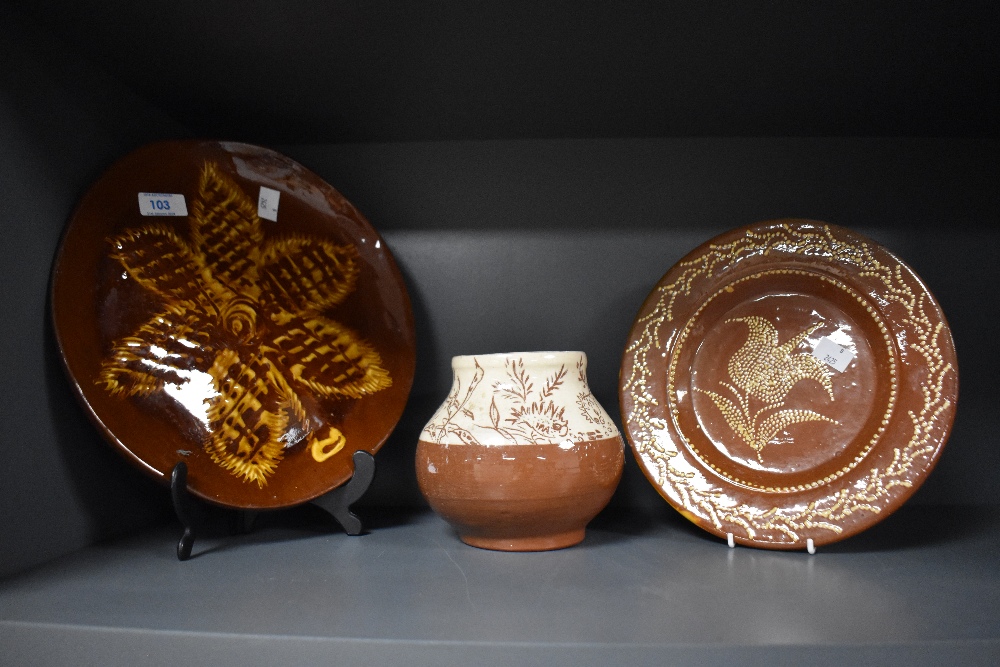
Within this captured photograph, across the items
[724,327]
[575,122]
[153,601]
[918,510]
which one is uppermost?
[575,122]

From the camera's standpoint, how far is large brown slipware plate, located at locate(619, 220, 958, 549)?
2.34 feet

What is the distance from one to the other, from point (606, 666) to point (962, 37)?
70 cm

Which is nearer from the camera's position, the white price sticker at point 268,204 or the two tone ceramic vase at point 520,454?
the two tone ceramic vase at point 520,454

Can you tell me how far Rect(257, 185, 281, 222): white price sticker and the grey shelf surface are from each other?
15.2 inches

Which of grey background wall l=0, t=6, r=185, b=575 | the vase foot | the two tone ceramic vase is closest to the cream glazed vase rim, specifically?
the two tone ceramic vase

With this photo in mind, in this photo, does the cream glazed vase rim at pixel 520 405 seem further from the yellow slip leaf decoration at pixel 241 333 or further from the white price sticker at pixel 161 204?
the white price sticker at pixel 161 204

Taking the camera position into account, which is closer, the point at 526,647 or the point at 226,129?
the point at 526,647

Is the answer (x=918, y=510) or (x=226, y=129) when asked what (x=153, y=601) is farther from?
(x=918, y=510)

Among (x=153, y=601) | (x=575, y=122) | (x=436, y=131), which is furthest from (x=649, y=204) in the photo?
(x=153, y=601)

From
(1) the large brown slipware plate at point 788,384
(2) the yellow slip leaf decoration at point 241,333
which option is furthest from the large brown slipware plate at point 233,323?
(1) the large brown slipware plate at point 788,384

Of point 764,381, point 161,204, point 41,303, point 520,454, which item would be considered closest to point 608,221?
point 764,381

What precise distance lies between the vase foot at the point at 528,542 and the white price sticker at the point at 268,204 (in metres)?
0.46

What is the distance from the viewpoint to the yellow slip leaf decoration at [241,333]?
77 centimetres

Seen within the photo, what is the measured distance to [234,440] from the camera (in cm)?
78
